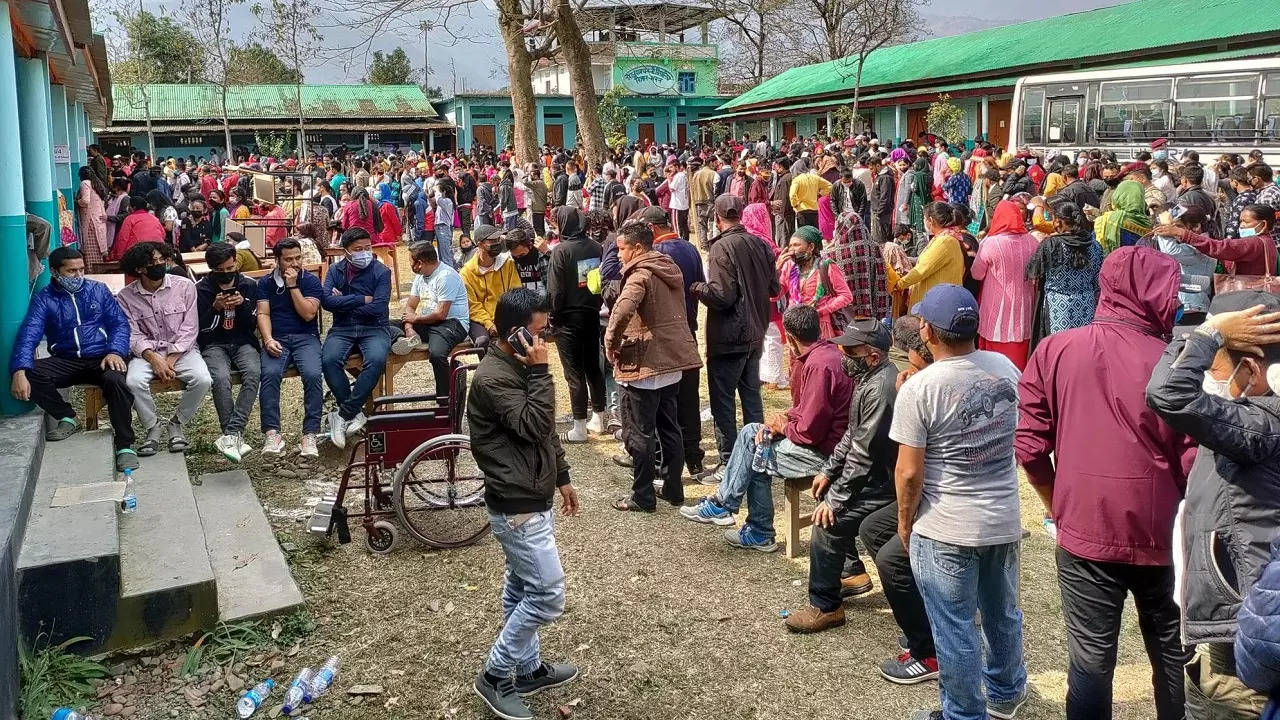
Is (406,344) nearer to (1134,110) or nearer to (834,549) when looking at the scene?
(834,549)

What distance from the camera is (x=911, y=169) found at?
15930 millimetres

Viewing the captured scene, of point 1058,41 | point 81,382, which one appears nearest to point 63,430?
point 81,382

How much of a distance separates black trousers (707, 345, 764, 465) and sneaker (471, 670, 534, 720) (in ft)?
9.50

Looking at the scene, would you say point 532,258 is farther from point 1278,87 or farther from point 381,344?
point 1278,87

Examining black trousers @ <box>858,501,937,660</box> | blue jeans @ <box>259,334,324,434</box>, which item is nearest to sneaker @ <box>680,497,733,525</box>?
black trousers @ <box>858,501,937,660</box>

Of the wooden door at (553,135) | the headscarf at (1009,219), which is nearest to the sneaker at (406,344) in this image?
the headscarf at (1009,219)

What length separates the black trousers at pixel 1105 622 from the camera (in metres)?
3.42

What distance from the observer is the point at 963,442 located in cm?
354

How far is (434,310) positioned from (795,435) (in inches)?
136

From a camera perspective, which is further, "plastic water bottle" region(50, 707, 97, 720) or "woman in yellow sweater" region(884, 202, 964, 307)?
"woman in yellow sweater" region(884, 202, 964, 307)

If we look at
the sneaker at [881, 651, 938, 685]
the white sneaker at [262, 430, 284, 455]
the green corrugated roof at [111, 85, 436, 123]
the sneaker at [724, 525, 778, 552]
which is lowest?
the sneaker at [881, 651, 938, 685]

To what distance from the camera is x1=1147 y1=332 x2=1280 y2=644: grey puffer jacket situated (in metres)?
2.71

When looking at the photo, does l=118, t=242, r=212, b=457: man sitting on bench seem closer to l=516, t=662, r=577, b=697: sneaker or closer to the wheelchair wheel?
the wheelchair wheel

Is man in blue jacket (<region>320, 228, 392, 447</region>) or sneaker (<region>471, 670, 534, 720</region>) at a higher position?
man in blue jacket (<region>320, 228, 392, 447</region>)
